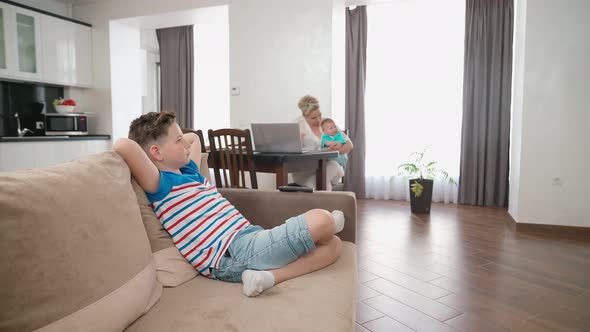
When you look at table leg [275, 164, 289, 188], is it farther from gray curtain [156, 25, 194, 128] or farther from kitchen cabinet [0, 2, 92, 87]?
gray curtain [156, 25, 194, 128]

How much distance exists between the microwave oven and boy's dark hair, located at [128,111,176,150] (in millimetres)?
3825

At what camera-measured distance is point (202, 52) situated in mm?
6203

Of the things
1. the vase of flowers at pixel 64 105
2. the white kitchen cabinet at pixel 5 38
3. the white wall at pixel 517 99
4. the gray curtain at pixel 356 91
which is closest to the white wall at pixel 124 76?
the vase of flowers at pixel 64 105

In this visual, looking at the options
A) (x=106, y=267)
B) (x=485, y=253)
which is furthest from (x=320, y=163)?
(x=106, y=267)

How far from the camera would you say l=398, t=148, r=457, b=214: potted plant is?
14.2 feet

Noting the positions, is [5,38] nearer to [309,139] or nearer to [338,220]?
[309,139]

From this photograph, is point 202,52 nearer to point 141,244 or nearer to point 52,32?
point 52,32

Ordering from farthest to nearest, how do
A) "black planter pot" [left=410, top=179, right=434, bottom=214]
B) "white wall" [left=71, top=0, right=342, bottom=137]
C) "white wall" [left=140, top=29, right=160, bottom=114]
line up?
"white wall" [left=140, top=29, right=160, bottom=114]
"black planter pot" [left=410, top=179, right=434, bottom=214]
"white wall" [left=71, top=0, right=342, bottom=137]

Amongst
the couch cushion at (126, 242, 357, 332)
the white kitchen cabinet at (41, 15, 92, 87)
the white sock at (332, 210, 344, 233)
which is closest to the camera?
the couch cushion at (126, 242, 357, 332)

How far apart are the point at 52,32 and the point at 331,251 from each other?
4.66 meters

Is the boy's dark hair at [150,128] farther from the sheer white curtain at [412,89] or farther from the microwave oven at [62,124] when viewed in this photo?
the sheer white curtain at [412,89]

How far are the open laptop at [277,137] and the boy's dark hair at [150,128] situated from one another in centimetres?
142

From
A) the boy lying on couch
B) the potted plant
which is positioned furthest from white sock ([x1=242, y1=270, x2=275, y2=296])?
the potted plant

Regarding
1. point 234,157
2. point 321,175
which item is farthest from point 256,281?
point 321,175
